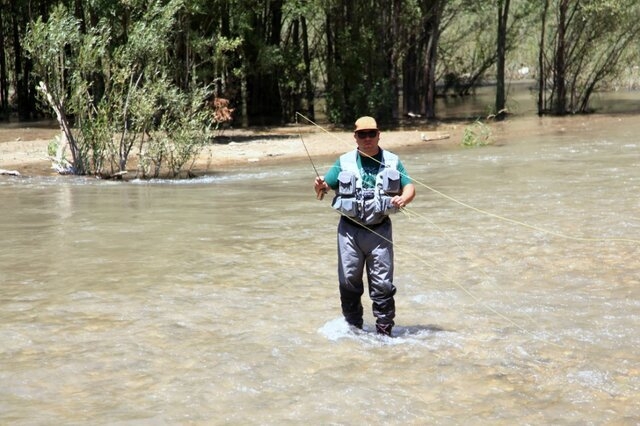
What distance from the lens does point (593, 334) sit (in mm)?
7324

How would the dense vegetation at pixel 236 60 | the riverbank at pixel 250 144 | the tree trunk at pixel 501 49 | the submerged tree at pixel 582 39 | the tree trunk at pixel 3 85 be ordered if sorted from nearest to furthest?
1. the dense vegetation at pixel 236 60
2. the riverbank at pixel 250 144
3. the submerged tree at pixel 582 39
4. the tree trunk at pixel 501 49
5. the tree trunk at pixel 3 85

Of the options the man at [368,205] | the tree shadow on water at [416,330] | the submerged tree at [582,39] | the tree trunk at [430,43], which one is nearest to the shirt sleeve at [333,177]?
the man at [368,205]

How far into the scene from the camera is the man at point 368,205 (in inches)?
263

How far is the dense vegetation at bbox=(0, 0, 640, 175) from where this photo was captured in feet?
59.3

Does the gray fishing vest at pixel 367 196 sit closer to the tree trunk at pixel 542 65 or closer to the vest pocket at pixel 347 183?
the vest pocket at pixel 347 183

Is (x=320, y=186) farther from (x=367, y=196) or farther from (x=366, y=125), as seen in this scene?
(x=366, y=125)

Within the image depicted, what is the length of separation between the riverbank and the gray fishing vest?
13034 millimetres

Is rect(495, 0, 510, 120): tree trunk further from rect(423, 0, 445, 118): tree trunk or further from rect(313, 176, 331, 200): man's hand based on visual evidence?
rect(313, 176, 331, 200): man's hand

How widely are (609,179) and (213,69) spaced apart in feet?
44.9

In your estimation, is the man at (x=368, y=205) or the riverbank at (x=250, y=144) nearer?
the man at (x=368, y=205)

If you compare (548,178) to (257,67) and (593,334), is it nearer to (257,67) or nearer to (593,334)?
(593,334)

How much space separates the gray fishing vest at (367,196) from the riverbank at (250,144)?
13034mm

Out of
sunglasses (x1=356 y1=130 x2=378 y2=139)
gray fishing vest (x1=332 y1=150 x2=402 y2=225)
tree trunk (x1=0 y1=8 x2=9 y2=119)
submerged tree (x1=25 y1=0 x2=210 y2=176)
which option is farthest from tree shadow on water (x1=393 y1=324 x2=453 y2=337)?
tree trunk (x1=0 y1=8 x2=9 y2=119)

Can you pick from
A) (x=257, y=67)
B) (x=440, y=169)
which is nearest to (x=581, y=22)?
(x=257, y=67)
